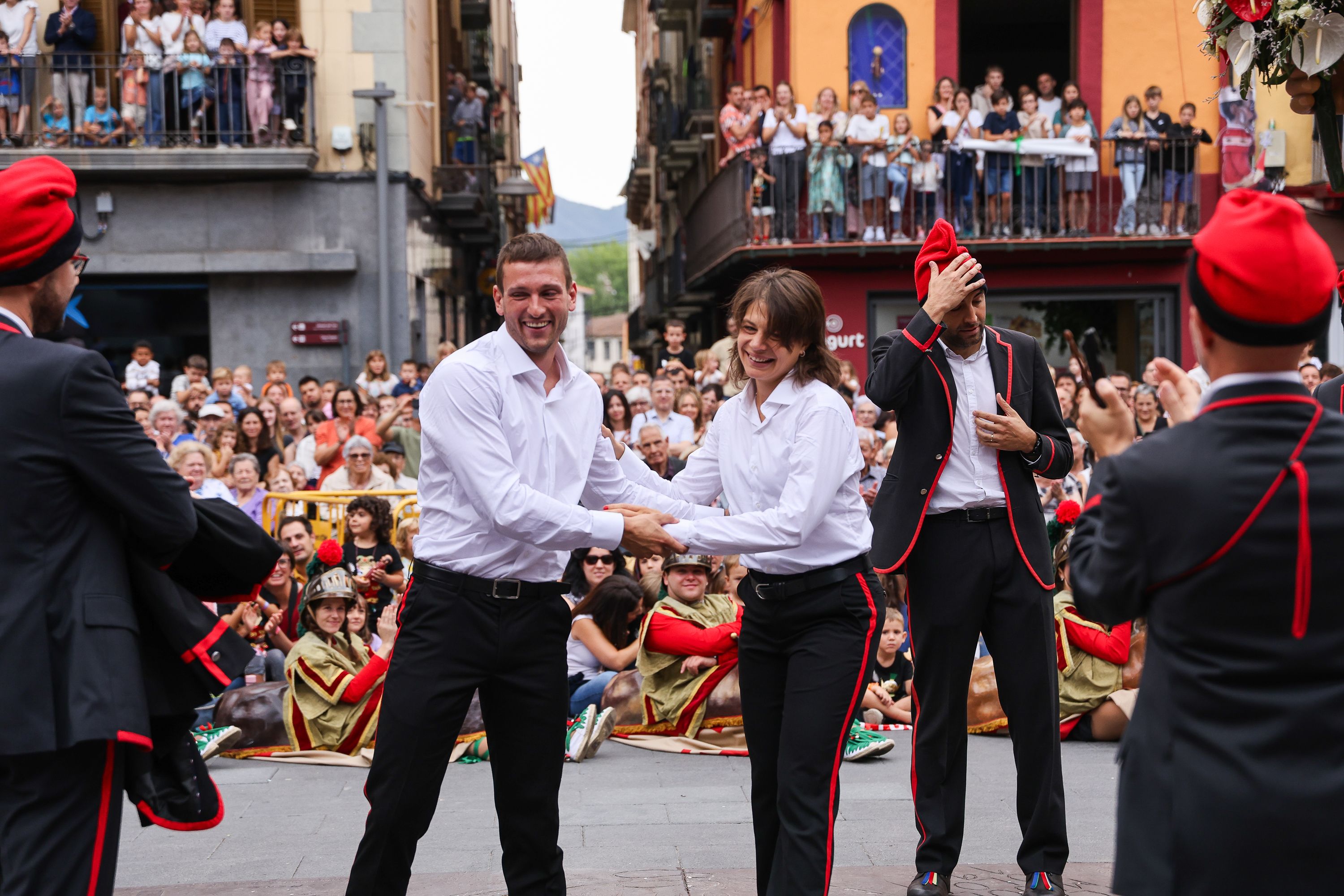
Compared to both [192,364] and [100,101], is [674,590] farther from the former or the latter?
[100,101]

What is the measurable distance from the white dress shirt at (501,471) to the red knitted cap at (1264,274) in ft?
6.63

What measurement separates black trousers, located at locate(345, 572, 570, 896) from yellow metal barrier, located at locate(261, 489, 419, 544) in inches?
236

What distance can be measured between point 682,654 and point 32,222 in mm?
5385

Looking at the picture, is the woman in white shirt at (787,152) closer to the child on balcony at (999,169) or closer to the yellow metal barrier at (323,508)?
the child on balcony at (999,169)

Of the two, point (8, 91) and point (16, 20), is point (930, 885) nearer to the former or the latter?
point (8, 91)

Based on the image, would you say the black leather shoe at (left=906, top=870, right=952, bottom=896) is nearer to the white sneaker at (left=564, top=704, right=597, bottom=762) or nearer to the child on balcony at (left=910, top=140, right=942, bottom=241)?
the white sneaker at (left=564, top=704, right=597, bottom=762)

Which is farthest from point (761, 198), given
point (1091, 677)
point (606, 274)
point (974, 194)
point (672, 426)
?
point (606, 274)

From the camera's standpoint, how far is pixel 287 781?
725 centimetres

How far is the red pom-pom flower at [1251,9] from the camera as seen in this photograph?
175 inches

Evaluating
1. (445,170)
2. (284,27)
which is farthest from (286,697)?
(445,170)

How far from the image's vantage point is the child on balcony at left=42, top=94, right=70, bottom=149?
18.5m

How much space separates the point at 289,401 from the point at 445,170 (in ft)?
40.0

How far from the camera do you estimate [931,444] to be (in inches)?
195

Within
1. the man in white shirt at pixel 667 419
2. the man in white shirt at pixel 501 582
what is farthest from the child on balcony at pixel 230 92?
the man in white shirt at pixel 501 582
